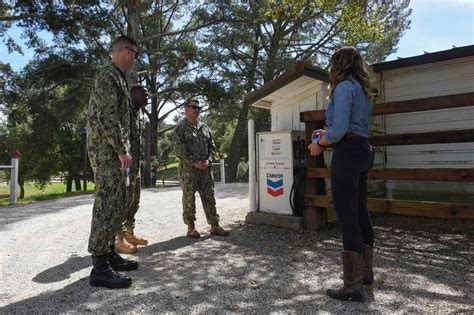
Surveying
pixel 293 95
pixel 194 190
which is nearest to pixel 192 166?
pixel 194 190

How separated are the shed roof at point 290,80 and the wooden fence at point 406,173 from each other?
70 cm

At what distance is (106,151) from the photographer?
10.6 ft

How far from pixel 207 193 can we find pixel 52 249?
197 centimetres

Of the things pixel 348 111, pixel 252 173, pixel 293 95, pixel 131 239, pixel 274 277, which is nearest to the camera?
pixel 348 111

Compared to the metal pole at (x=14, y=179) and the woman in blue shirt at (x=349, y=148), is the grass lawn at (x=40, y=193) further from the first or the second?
the woman in blue shirt at (x=349, y=148)

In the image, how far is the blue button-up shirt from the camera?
2748 mm

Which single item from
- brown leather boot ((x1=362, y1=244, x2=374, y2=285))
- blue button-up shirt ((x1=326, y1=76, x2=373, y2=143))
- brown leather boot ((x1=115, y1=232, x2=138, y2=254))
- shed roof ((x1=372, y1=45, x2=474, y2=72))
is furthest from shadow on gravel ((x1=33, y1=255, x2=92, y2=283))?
shed roof ((x1=372, y1=45, x2=474, y2=72))

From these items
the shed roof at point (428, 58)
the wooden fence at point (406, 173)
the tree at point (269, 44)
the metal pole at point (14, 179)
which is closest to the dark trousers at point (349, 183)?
the wooden fence at point (406, 173)

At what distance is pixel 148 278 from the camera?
349 cm

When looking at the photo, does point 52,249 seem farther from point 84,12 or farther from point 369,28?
point 84,12

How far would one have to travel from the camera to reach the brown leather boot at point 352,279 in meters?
2.81

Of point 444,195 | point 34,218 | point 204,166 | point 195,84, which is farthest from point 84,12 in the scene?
point 444,195

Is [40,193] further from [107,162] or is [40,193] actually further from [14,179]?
[107,162]

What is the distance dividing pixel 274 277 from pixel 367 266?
844 millimetres
